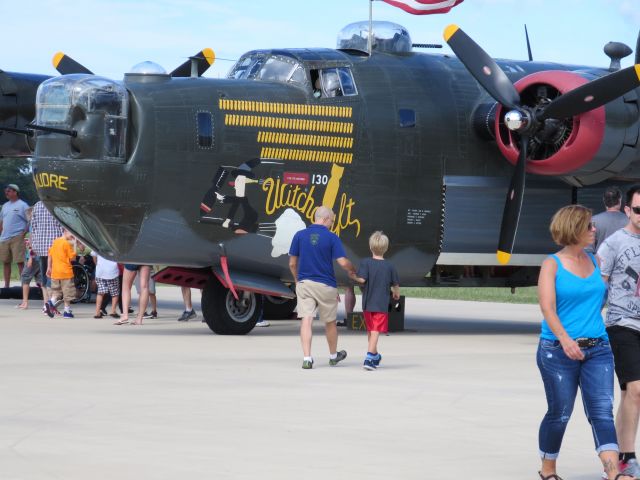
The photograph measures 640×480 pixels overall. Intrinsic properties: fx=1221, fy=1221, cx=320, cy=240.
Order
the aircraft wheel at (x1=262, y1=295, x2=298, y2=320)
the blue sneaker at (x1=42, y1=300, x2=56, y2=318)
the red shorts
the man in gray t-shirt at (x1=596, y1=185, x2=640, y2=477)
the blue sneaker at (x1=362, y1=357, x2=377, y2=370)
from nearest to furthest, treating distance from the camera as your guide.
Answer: the man in gray t-shirt at (x1=596, y1=185, x2=640, y2=477)
the blue sneaker at (x1=362, y1=357, x2=377, y2=370)
the red shorts
the blue sneaker at (x1=42, y1=300, x2=56, y2=318)
the aircraft wheel at (x1=262, y1=295, x2=298, y2=320)

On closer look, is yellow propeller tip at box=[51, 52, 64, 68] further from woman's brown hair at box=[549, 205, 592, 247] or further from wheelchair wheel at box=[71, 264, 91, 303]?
woman's brown hair at box=[549, 205, 592, 247]

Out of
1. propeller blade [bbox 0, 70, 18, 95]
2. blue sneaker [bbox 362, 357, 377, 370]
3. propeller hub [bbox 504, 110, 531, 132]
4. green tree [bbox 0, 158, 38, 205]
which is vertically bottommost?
green tree [bbox 0, 158, 38, 205]

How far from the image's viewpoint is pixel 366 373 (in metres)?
14.4

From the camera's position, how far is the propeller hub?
18.8 m

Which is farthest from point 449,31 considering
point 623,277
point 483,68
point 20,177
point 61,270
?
point 20,177

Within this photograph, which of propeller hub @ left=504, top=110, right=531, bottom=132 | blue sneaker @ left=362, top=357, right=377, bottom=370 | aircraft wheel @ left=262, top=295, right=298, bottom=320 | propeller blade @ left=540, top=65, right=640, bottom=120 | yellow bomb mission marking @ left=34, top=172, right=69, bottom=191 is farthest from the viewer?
aircraft wheel @ left=262, top=295, right=298, bottom=320

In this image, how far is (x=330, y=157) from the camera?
19359 mm

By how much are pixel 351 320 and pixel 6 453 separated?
13.0 m

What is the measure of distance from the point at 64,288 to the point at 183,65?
469 cm

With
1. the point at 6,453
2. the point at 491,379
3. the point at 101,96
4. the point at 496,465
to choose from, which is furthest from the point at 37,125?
the point at 496,465

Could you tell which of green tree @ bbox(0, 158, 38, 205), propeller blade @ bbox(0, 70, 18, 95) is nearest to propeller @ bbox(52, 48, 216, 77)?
propeller blade @ bbox(0, 70, 18, 95)

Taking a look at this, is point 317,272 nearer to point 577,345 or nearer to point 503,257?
point 503,257

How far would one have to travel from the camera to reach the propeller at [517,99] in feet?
60.6

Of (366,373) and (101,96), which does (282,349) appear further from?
(101,96)
